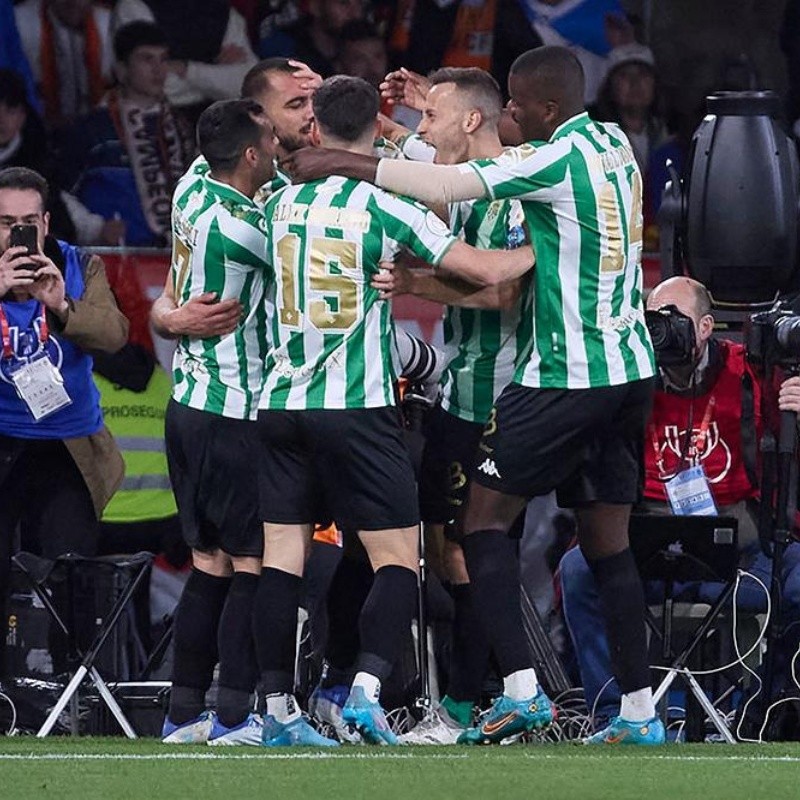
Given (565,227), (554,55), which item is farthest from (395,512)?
(554,55)

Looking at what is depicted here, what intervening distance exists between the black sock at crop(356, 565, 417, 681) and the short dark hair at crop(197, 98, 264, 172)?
1.33 meters

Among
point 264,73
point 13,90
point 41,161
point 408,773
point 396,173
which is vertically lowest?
point 408,773

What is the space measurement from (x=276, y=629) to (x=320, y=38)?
3.07m

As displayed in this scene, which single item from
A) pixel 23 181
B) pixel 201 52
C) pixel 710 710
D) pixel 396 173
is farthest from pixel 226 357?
pixel 201 52

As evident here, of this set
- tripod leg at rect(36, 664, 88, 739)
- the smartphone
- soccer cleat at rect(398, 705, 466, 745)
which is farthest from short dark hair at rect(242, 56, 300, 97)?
soccer cleat at rect(398, 705, 466, 745)

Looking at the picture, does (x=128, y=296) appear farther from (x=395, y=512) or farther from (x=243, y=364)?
(x=395, y=512)

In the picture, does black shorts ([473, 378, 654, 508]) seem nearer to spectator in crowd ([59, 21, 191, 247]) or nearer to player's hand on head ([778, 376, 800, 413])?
player's hand on head ([778, 376, 800, 413])

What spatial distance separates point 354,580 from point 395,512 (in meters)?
0.79

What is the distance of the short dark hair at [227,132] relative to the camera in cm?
698

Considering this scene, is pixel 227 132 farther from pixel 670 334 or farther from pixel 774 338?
pixel 774 338

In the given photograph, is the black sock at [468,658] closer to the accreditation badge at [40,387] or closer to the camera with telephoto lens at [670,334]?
the camera with telephoto lens at [670,334]

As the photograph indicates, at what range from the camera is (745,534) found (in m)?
7.99

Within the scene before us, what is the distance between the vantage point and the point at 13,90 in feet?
29.0

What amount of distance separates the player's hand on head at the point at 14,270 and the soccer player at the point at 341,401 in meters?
1.41
